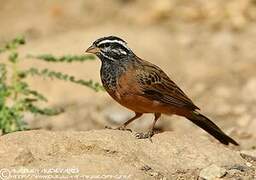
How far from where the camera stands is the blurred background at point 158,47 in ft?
39.4

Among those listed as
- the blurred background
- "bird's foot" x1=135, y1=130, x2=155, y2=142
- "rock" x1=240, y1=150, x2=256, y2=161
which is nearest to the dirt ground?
the blurred background

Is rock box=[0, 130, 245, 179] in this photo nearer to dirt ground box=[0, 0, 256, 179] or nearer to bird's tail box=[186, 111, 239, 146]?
bird's tail box=[186, 111, 239, 146]

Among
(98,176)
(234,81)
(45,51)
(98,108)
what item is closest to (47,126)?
(98,108)

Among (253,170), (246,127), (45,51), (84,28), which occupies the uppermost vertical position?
(84,28)

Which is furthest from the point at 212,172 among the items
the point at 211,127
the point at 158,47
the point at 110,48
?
the point at 158,47

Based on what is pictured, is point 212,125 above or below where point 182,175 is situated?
above

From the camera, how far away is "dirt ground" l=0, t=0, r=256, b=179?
12008 millimetres

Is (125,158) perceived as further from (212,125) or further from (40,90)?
(40,90)

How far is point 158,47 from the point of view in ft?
46.7

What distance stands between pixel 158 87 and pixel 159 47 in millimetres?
5106

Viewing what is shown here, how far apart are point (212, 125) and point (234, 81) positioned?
390 cm

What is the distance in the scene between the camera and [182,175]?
7.22m

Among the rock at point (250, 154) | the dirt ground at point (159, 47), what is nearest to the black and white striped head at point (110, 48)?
the rock at point (250, 154)

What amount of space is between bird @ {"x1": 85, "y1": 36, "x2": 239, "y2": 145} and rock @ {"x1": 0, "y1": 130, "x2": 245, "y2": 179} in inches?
35.3
